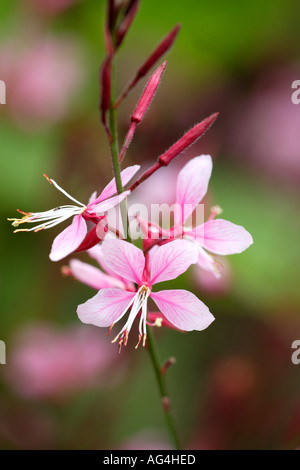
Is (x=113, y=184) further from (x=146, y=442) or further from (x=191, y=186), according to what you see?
(x=146, y=442)

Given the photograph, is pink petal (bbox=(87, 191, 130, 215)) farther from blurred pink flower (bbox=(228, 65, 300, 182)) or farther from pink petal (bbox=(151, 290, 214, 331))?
blurred pink flower (bbox=(228, 65, 300, 182))

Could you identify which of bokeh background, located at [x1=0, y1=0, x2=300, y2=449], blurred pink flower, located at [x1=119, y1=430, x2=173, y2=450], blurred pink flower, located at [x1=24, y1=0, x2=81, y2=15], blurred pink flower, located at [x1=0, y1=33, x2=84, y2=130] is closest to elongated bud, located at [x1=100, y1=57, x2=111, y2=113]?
bokeh background, located at [x1=0, y1=0, x2=300, y2=449]

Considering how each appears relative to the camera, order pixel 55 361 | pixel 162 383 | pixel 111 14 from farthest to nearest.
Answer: pixel 55 361 < pixel 162 383 < pixel 111 14

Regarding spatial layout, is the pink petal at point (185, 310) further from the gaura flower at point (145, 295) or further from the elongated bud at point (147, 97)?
the elongated bud at point (147, 97)

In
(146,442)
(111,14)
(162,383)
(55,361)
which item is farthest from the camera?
(55,361)

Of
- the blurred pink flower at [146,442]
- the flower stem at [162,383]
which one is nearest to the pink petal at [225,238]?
the flower stem at [162,383]

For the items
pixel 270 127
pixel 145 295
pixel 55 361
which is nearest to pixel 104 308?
pixel 145 295

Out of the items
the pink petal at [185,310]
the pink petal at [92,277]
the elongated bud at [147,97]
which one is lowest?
the pink petal at [185,310]
